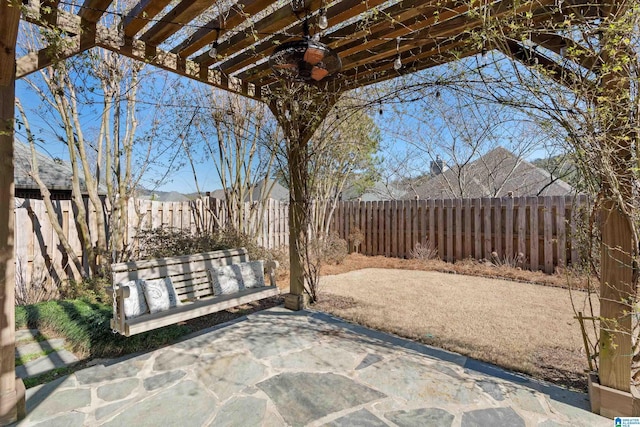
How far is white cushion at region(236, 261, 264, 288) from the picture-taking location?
361 cm

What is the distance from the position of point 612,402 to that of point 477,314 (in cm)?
185

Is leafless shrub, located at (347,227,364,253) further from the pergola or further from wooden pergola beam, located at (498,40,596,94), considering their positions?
wooden pergola beam, located at (498,40,596,94)

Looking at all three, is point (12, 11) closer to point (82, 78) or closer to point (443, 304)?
point (82, 78)

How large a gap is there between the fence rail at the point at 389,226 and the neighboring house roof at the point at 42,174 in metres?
1.63

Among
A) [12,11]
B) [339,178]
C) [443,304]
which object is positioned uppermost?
[12,11]

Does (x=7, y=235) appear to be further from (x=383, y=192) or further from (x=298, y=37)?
(x=383, y=192)

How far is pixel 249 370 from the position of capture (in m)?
2.37

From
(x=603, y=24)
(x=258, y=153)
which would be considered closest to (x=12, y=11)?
(x=603, y=24)

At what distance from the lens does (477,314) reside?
3.65m

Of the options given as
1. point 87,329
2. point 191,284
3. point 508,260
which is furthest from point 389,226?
point 87,329

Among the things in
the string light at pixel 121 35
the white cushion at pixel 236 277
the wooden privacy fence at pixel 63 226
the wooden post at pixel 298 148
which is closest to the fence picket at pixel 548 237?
the wooden post at pixel 298 148

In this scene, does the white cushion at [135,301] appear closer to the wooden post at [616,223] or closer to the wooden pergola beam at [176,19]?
the wooden pergola beam at [176,19]

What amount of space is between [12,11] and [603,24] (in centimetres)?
308

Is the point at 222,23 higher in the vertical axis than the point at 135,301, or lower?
higher
